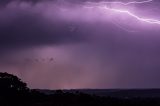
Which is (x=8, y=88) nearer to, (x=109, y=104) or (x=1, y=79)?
(x=1, y=79)

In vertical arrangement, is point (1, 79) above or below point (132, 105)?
above

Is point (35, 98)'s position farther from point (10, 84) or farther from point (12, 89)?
point (10, 84)

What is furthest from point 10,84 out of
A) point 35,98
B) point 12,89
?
point 35,98

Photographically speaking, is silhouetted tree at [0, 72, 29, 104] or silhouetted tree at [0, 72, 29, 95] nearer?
silhouetted tree at [0, 72, 29, 104]

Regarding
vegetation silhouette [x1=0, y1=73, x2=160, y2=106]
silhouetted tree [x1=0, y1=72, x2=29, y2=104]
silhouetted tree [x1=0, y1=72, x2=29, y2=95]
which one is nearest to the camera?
vegetation silhouette [x1=0, y1=73, x2=160, y2=106]

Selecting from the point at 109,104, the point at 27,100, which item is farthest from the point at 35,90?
the point at 109,104

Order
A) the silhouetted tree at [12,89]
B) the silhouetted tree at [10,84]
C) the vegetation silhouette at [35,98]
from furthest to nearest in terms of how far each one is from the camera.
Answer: the silhouetted tree at [10,84] → the silhouetted tree at [12,89] → the vegetation silhouette at [35,98]

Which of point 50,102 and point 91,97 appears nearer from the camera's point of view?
point 50,102

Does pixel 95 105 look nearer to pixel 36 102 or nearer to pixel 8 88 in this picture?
pixel 36 102

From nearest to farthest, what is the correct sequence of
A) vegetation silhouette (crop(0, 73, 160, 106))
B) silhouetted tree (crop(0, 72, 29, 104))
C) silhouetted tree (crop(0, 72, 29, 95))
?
vegetation silhouette (crop(0, 73, 160, 106)) < silhouetted tree (crop(0, 72, 29, 104)) < silhouetted tree (crop(0, 72, 29, 95))

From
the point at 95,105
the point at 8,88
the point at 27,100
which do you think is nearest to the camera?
the point at 95,105

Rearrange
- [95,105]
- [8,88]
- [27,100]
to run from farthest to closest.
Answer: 1. [8,88]
2. [27,100]
3. [95,105]
